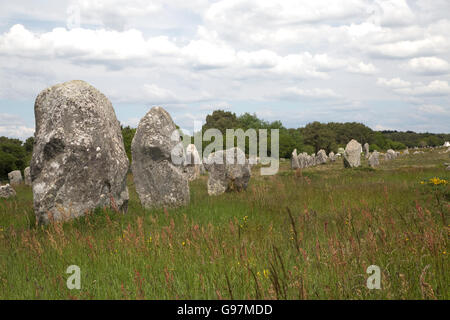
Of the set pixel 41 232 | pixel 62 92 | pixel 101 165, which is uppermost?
pixel 62 92

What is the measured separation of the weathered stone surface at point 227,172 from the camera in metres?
14.7

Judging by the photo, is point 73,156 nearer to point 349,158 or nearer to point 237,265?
point 237,265

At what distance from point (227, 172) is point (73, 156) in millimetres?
6915

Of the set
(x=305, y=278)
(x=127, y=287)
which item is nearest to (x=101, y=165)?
(x=127, y=287)

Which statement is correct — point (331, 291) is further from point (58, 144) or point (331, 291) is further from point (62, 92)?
point (62, 92)

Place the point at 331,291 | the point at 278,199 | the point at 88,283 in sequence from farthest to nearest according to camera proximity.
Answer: the point at 278,199
the point at 88,283
the point at 331,291

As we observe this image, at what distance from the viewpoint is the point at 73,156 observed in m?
8.80

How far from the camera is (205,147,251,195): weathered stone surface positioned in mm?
14680

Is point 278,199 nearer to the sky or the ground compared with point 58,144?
nearer to the ground

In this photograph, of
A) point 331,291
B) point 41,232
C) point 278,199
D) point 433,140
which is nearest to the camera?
point 331,291

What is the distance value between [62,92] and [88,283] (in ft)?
20.0

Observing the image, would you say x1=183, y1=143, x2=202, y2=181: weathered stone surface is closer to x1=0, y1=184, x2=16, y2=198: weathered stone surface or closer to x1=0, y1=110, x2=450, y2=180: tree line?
x1=0, y1=184, x2=16, y2=198: weathered stone surface

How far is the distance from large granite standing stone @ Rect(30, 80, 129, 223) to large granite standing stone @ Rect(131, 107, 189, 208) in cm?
156
